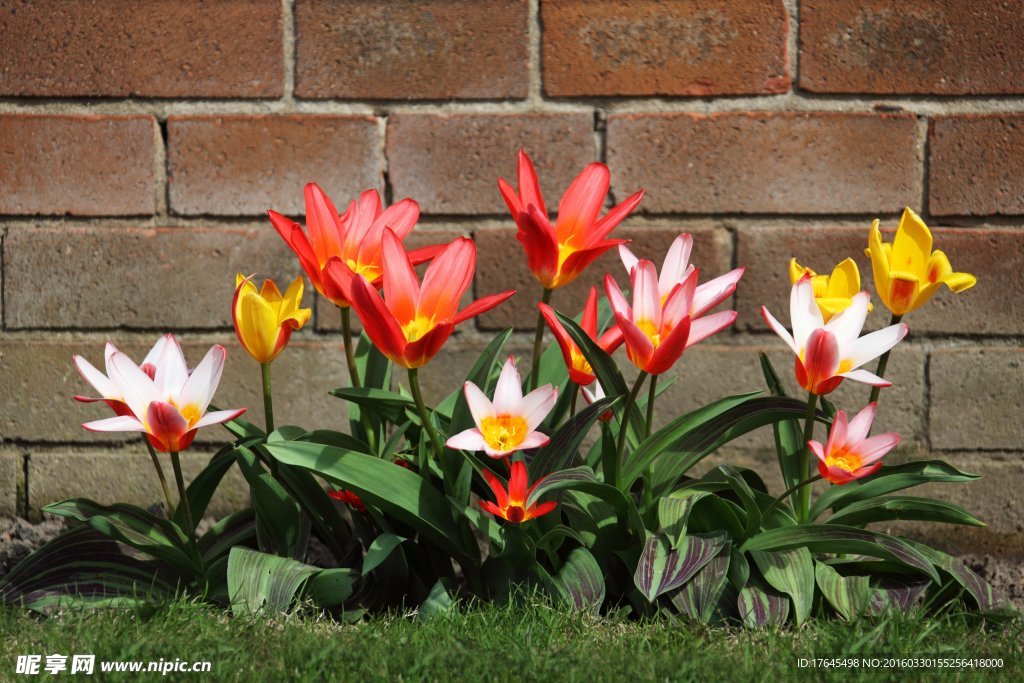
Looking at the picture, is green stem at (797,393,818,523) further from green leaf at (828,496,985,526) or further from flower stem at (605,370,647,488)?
flower stem at (605,370,647,488)

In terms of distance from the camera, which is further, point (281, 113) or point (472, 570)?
point (281, 113)

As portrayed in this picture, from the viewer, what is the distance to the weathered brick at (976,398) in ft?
6.68

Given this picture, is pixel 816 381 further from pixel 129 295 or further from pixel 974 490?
pixel 129 295

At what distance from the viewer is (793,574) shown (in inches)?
61.9

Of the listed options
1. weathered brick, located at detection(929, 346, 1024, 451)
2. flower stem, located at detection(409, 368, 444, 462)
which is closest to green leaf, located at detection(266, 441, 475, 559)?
flower stem, located at detection(409, 368, 444, 462)

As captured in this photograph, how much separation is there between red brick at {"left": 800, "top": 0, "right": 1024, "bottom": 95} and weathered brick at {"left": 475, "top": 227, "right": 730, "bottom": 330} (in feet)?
1.31

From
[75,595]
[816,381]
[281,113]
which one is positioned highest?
[281,113]

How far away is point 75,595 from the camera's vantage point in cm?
167

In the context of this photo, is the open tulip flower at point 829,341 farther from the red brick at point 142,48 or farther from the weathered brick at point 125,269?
the red brick at point 142,48

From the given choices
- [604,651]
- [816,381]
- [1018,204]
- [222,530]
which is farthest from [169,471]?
[1018,204]

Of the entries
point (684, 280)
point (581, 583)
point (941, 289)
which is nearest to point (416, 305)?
point (684, 280)

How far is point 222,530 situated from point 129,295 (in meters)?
0.60

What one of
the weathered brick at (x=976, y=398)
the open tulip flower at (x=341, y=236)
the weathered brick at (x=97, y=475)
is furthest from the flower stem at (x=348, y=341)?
the weathered brick at (x=976, y=398)

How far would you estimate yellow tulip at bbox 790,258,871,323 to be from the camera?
5.34 feet
